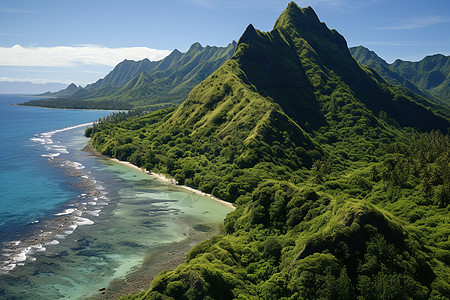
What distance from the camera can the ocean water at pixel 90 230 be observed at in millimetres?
76250

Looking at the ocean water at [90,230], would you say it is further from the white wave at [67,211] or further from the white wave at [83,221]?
the white wave at [67,211]

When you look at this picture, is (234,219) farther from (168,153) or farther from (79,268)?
(168,153)

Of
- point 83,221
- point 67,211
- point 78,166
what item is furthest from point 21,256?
point 78,166

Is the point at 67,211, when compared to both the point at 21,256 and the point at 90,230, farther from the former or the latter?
the point at 21,256

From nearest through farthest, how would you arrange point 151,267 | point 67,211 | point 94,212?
point 151,267, point 94,212, point 67,211

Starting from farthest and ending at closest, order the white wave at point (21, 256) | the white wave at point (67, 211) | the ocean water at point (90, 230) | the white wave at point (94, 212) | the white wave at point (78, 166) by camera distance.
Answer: the white wave at point (78, 166) < the white wave at point (67, 211) < the white wave at point (94, 212) < the white wave at point (21, 256) < the ocean water at point (90, 230)

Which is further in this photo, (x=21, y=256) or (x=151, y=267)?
(x=21, y=256)

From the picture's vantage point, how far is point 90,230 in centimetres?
10481

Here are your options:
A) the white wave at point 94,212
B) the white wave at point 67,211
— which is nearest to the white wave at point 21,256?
the white wave at point 67,211

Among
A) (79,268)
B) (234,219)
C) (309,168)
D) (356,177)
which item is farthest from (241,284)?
(309,168)

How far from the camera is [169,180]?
551ft

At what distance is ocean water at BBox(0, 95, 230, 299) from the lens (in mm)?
76250

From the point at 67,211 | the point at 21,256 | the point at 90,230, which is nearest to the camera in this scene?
the point at 21,256

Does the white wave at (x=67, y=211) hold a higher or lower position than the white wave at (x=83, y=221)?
lower
